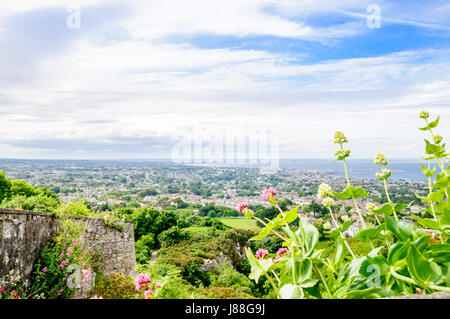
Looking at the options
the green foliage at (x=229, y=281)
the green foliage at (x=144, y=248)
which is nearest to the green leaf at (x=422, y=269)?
the green foliage at (x=229, y=281)

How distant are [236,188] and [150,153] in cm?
139

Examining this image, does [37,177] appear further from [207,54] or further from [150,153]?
[207,54]

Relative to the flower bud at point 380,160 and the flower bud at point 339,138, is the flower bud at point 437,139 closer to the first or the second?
the flower bud at point 380,160

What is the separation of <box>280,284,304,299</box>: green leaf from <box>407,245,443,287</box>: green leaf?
13.7 inches

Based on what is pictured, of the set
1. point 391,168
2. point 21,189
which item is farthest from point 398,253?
point 21,189

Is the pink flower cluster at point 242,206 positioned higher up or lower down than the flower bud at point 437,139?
lower down

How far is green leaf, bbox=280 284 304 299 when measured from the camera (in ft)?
2.98

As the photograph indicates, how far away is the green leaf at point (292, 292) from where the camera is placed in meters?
0.91

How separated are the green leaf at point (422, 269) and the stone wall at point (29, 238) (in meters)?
2.49

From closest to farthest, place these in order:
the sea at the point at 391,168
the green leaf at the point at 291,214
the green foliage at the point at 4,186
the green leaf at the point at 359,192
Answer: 1. the green leaf at the point at 291,214
2. the green leaf at the point at 359,192
3. the sea at the point at 391,168
4. the green foliage at the point at 4,186
